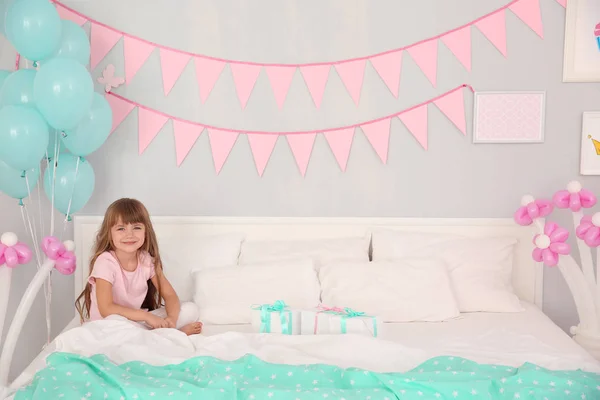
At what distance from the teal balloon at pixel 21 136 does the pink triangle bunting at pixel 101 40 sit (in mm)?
693

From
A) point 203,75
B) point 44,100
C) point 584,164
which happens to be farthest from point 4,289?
point 584,164

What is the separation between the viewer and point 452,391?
187 cm

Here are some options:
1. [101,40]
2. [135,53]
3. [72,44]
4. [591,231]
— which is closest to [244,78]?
[135,53]

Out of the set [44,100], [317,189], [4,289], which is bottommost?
[4,289]

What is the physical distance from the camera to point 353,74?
10.1 feet

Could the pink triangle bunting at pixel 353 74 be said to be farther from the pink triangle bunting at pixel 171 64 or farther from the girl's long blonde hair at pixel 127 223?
the girl's long blonde hair at pixel 127 223

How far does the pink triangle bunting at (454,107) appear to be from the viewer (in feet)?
10.1

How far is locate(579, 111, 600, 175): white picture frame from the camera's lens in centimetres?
305

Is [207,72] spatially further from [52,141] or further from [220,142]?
[52,141]

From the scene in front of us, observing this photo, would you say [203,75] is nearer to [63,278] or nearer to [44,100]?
[44,100]

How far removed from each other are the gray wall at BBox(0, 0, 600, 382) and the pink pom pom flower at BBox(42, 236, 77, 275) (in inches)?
23.4

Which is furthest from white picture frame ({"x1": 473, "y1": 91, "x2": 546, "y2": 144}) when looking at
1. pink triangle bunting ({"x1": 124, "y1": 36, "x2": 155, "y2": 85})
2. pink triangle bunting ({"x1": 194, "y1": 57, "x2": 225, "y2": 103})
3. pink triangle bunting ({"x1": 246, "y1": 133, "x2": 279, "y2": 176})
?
pink triangle bunting ({"x1": 124, "y1": 36, "x2": 155, "y2": 85})

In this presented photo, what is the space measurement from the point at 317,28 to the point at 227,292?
4.18 ft

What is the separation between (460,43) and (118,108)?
1613mm
